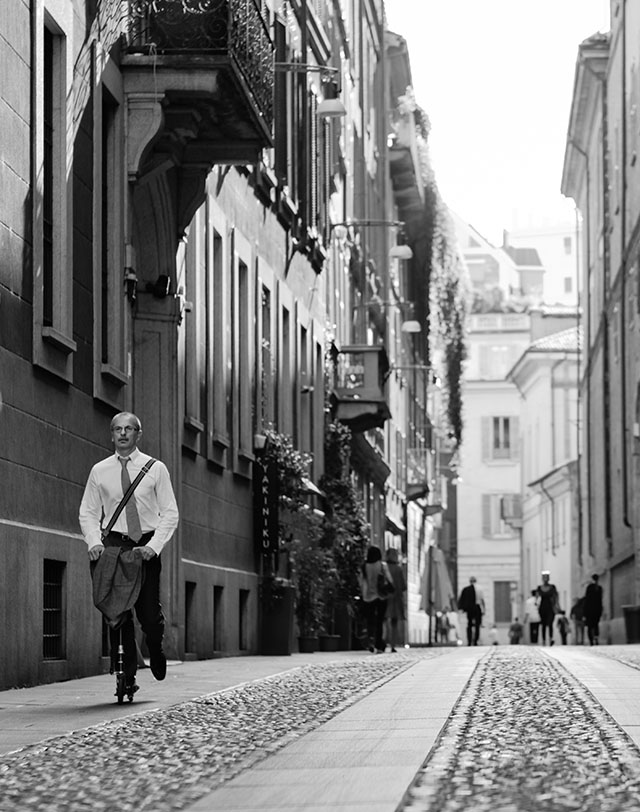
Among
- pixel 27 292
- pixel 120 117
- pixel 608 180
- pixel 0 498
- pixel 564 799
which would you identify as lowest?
pixel 564 799

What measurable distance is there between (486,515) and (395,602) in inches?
2330

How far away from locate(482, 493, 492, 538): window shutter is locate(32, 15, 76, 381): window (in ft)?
302

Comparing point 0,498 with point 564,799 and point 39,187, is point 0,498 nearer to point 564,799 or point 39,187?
point 39,187

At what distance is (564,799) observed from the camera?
6.59 m

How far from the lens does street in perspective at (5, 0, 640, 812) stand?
27.6ft

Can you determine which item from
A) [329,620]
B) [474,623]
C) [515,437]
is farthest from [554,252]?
[329,620]

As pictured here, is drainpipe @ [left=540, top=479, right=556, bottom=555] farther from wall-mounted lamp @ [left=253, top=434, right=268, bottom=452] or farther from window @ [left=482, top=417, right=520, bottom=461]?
wall-mounted lamp @ [left=253, top=434, right=268, bottom=452]

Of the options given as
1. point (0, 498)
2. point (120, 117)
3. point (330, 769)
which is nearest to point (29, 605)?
point (0, 498)

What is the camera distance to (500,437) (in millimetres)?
109562

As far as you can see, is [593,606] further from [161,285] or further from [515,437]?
[515,437]

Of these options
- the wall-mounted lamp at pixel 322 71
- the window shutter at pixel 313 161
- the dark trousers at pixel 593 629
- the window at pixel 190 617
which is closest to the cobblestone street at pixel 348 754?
the window at pixel 190 617

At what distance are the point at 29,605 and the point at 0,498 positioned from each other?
936 mm

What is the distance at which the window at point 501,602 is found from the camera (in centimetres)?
10475

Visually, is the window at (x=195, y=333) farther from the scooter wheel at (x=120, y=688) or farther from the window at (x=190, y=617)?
the scooter wheel at (x=120, y=688)
